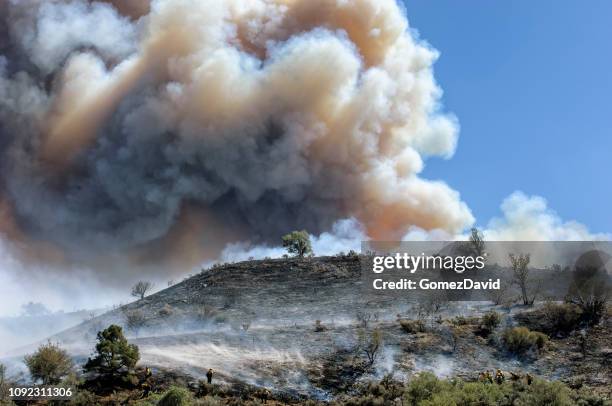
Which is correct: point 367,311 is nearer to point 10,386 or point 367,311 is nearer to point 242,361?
point 242,361

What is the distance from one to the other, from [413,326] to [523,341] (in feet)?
23.0

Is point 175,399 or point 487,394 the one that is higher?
point 175,399

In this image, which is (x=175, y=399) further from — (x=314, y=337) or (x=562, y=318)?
(x=562, y=318)

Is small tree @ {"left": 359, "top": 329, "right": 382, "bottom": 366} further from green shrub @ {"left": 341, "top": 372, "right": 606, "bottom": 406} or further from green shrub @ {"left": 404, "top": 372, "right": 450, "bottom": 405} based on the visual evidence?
green shrub @ {"left": 404, "top": 372, "right": 450, "bottom": 405}

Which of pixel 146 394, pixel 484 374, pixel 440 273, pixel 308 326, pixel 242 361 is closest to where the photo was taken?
pixel 146 394

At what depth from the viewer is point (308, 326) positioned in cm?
4384

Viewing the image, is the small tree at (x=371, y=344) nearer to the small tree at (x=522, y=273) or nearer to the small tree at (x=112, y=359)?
the small tree at (x=112, y=359)

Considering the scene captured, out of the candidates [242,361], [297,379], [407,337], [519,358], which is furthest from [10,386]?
[519,358]

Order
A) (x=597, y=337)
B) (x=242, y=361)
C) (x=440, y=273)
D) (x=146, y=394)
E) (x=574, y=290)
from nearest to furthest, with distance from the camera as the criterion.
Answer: (x=146, y=394)
(x=242, y=361)
(x=597, y=337)
(x=574, y=290)
(x=440, y=273)

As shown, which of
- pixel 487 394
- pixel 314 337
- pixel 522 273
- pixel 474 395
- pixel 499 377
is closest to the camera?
pixel 474 395

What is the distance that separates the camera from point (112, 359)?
32.8 metres

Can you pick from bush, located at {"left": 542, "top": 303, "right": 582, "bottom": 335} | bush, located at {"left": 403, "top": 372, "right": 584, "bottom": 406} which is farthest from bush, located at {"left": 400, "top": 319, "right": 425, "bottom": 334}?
bush, located at {"left": 403, "top": 372, "right": 584, "bottom": 406}

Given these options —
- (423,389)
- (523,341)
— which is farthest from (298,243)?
(423,389)

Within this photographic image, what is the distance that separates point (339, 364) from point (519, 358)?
35.8ft
